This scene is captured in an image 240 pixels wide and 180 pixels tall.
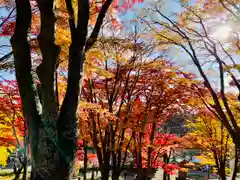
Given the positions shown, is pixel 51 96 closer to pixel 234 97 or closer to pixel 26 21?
pixel 26 21

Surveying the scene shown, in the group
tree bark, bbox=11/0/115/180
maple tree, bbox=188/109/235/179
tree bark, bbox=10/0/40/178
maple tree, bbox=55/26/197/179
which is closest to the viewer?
tree bark, bbox=11/0/115/180

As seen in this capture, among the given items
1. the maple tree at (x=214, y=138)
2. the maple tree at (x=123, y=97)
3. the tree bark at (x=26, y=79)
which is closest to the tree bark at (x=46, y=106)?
the tree bark at (x=26, y=79)

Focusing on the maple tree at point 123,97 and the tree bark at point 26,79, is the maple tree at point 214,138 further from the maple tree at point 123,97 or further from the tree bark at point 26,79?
the tree bark at point 26,79

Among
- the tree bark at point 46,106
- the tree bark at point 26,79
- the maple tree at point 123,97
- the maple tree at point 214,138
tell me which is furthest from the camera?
the maple tree at point 214,138

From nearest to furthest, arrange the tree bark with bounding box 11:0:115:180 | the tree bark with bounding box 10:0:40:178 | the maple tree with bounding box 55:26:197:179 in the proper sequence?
the tree bark with bounding box 11:0:115:180 < the tree bark with bounding box 10:0:40:178 < the maple tree with bounding box 55:26:197:179

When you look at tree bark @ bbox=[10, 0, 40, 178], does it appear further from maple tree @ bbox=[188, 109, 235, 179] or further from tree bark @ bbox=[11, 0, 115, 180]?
maple tree @ bbox=[188, 109, 235, 179]

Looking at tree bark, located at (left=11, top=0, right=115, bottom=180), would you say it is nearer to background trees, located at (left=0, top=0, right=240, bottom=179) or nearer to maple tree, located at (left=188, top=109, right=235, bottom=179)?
background trees, located at (left=0, top=0, right=240, bottom=179)

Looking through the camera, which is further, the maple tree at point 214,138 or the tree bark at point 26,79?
the maple tree at point 214,138

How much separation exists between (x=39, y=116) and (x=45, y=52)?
77 centimetres

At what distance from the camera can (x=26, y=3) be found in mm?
3316

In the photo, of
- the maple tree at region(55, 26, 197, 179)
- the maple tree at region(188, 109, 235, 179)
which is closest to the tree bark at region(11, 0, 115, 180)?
the maple tree at region(55, 26, 197, 179)

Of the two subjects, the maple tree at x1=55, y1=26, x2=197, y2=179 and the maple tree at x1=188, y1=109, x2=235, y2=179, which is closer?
the maple tree at x1=55, y1=26, x2=197, y2=179

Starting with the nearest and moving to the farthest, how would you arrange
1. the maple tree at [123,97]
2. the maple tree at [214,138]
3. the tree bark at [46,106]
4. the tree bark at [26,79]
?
the tree bark at [46,106], the tree bark at [26,79], the maple tree at [123,97], the maple tree at [214,138]

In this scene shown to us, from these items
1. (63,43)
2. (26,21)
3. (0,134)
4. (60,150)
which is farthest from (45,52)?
(0,134)
